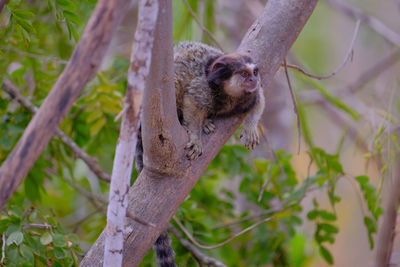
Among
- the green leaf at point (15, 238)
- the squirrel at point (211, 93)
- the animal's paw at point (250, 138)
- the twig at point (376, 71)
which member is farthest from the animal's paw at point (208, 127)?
the twig at point (376, 71)

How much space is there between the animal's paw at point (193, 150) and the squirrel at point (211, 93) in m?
0.14

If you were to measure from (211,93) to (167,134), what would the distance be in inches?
27.2

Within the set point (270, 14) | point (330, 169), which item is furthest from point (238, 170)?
point (270, 14)

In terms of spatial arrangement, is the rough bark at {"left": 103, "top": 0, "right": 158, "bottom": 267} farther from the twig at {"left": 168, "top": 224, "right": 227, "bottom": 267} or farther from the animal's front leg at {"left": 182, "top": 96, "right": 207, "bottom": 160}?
the twig at {"left": 168, "top": 224, "right": 227, "bottom": 267}

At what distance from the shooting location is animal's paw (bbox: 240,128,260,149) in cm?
256

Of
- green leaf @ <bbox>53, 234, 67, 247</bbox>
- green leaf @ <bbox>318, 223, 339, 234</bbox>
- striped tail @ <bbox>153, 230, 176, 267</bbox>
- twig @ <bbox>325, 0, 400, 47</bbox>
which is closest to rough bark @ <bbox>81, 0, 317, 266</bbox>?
green leaf @ <bbox>53, 234, 67, 247</bbox>

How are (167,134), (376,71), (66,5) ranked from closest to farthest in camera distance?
(167,134) → (66,5) → (376,71)

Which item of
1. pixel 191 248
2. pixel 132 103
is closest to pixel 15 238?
pixel 132 103

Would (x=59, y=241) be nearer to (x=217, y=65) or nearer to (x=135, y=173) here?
(x=135, y=173)

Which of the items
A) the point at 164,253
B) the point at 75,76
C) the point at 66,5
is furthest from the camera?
the point at 164,253

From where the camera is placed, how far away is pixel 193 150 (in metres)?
2.12

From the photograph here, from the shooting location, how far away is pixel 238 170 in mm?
3326

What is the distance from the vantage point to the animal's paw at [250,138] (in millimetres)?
2557

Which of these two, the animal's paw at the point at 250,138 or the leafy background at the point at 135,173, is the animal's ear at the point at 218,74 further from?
the leafy background at the point at 135,173
